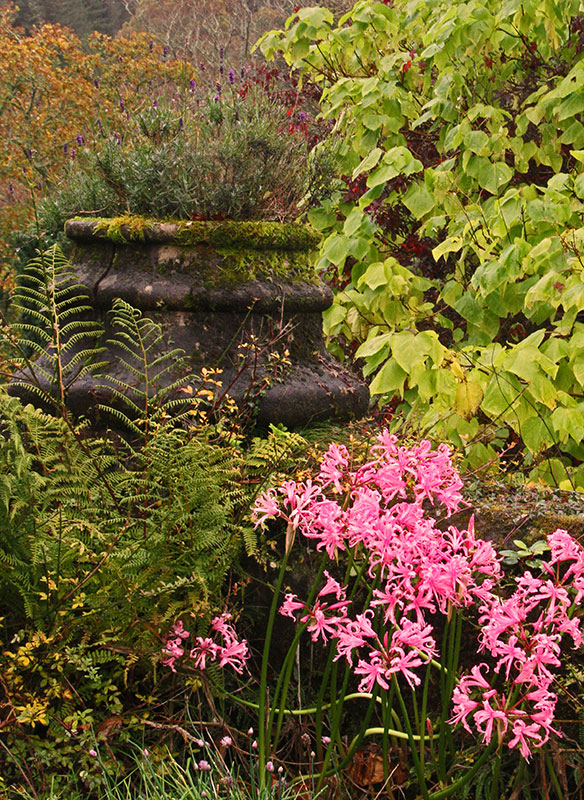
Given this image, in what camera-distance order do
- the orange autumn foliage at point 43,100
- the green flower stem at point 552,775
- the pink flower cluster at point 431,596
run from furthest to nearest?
the orange autumn foliage at point 43,100, the green flower stem at point 552,775, the pink flower cluster at point 431,596

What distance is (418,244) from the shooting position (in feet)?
18.0

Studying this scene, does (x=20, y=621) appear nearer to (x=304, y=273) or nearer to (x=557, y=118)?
(x=304, y=273)

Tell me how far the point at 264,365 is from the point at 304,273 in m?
0.70

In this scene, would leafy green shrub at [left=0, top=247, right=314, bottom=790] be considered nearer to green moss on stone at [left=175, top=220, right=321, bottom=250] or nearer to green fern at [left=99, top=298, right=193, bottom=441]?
green fern at [left=99, top=298, right=193, bottom=441]

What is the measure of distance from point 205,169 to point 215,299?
0.84 meters

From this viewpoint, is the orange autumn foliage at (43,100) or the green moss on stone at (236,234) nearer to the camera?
the green moss on stone at (236,234)

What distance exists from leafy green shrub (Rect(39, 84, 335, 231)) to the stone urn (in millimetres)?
303

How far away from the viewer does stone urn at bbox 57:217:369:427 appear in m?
3.52

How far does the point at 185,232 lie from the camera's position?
11.9ft

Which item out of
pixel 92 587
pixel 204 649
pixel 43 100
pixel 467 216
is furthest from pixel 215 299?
pixel 43 100

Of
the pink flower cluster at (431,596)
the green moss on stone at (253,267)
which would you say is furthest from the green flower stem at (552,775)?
the green moss on stone at (253,267)

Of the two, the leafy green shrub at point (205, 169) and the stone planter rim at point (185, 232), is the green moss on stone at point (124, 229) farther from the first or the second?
the leafy green shrub at point (205, 169)

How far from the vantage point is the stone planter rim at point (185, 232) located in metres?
3.63

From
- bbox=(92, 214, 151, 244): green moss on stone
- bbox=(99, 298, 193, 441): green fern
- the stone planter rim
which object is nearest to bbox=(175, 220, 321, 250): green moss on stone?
the stone planter rim
